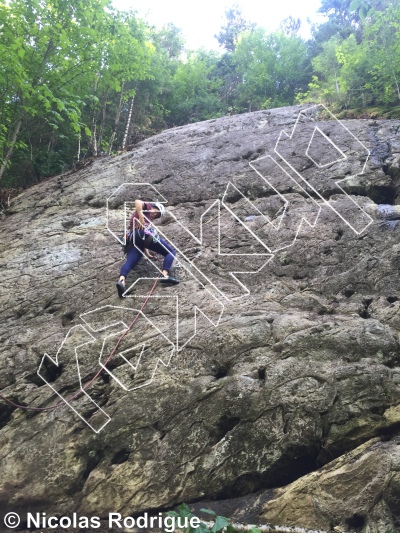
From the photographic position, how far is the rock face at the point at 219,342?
418 cm

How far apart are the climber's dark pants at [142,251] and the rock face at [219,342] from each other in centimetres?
30

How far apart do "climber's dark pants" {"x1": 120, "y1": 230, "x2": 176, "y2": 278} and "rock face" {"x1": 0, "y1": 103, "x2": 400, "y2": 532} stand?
0.30 meters

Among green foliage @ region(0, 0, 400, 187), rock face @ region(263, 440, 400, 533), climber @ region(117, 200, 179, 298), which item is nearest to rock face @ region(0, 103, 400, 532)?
rock face @ region(263, 440, 400, 533)

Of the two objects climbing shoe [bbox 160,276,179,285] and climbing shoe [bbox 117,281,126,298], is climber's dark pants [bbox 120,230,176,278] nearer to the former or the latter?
climbing shoe [bbox 160,276,179,285]

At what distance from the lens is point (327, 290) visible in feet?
19.5

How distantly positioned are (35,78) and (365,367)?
9.93 meters

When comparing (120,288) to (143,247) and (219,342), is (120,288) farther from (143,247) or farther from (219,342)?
(219,342)

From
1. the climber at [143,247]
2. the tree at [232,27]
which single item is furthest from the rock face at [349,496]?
the tree at [232,27]

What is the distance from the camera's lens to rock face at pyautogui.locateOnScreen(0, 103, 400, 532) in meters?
4.18

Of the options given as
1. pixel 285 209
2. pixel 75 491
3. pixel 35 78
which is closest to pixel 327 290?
pixel 285 209

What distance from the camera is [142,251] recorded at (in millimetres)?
6922

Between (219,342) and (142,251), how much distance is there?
2500mm

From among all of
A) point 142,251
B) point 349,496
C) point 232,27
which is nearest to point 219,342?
point 349,496

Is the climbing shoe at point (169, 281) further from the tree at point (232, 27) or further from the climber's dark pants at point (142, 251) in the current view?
the tree at point (232, 27)
